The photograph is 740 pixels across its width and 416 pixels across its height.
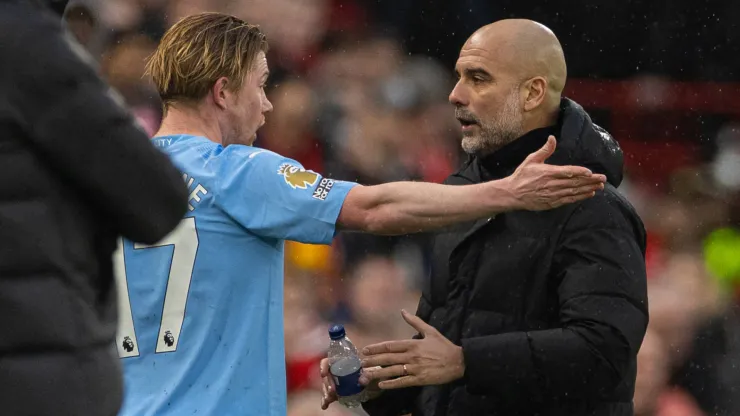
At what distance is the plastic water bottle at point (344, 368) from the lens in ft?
9.74

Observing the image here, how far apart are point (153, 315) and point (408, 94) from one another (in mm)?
3946

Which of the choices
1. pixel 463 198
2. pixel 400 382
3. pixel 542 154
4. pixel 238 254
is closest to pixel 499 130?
pixel 542 154

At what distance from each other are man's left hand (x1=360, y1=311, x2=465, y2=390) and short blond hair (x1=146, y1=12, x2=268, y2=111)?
2.70 feet

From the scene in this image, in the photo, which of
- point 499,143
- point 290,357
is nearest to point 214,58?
point 499,143

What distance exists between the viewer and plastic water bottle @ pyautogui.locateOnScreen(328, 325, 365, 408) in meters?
2.97

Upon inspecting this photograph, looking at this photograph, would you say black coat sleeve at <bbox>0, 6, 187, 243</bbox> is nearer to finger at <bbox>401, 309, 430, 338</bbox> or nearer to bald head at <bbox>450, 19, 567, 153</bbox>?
finger at <bbox>401, 309, 430, 338</bbox>

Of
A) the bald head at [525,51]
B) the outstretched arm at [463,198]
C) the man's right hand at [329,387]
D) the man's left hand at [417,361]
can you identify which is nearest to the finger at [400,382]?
the man's left hand at [417,361]

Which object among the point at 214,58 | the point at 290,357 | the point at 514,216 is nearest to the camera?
the point at 214,58

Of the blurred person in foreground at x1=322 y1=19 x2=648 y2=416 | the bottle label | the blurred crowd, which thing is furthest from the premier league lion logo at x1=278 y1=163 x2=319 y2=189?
the blurred crowd

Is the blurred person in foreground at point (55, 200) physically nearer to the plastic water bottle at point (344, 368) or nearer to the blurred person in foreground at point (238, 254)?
the blurred person in foreground at point (238, 254)

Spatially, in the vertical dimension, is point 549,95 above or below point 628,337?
above

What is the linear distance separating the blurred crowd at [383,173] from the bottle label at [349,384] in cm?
250

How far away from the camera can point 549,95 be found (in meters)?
3.24

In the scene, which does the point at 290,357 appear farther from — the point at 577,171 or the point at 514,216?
the point at 577,171
